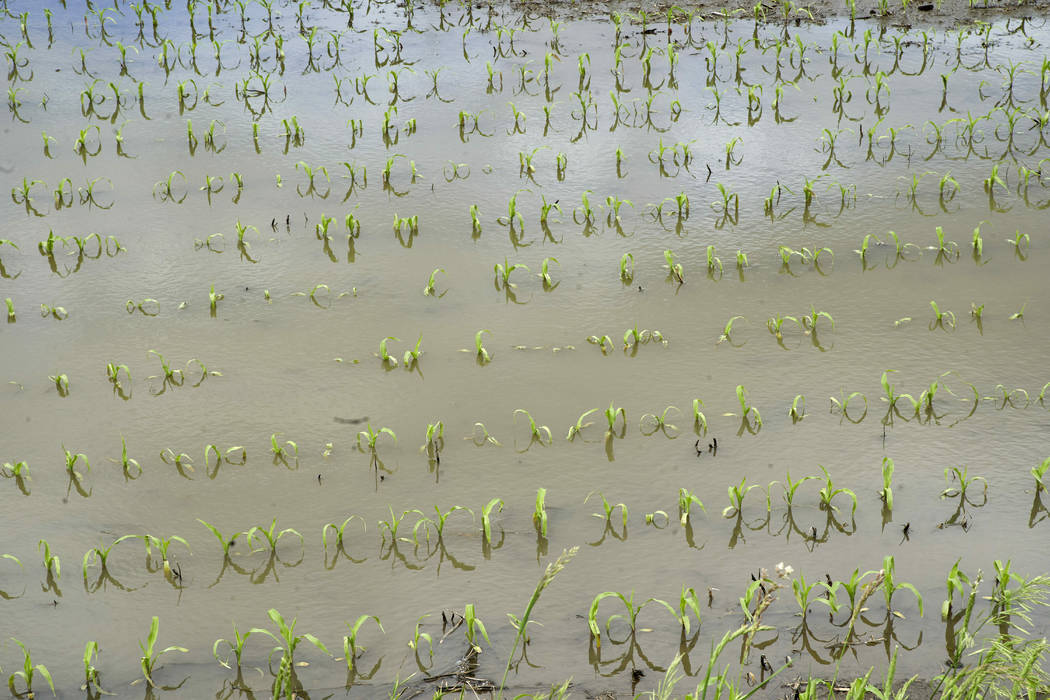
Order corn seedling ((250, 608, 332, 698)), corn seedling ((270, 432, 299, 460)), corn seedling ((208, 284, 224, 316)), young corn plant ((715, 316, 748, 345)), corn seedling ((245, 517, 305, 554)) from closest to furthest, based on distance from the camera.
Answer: corn seedling ((250, 608, 332, 698))
corn seedling ((245, 517, 305, 554))
corn seedling ((270, 432, 299, 460))
young corn plant ((715, 316, 748, 345))
corn seedling ((208, 284, 224, 316))

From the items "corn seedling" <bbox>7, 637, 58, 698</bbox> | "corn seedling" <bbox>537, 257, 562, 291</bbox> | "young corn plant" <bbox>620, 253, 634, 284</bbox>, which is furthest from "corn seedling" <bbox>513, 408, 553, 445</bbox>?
"corn seedling" <bbox>7, 637, 58, 698</bbox>

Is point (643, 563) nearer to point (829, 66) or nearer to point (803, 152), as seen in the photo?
point (803, 152)

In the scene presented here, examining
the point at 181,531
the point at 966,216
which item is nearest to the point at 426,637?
the point at 181,531

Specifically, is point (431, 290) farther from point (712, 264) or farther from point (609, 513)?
point (609, 513)

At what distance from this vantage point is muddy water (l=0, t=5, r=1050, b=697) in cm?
393

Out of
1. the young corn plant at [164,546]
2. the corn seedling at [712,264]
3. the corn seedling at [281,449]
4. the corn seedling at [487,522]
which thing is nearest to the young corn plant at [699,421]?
the corn seedling at [487,522]

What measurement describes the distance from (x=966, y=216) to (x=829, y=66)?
271 cm

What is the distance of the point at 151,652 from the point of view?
11.7 ft

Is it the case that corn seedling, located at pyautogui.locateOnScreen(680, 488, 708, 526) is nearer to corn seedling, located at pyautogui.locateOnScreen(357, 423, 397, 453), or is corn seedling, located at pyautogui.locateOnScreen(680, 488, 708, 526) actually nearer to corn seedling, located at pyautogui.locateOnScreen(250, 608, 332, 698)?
corn seedling, located at pyautogui.locateOnScreen(357, 423, 397, 453)

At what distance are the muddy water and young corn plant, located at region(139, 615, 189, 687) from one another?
0.04m

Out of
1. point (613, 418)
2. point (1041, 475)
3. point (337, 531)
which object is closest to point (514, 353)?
point (613, 418)

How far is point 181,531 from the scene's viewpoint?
4.25 m

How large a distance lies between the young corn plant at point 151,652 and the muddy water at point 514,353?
45mm

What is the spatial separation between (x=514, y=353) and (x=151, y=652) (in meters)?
2.41
